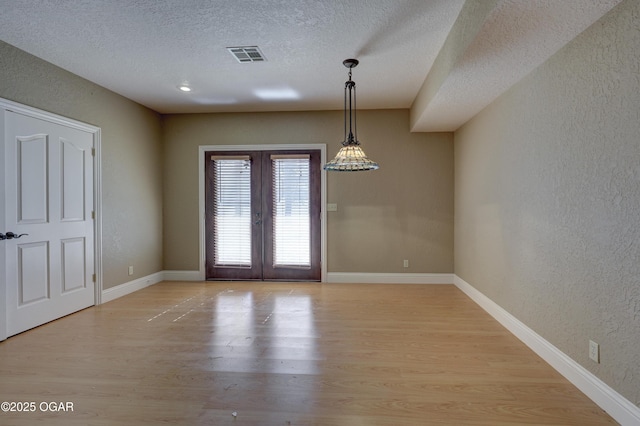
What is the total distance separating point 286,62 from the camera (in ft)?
11.4

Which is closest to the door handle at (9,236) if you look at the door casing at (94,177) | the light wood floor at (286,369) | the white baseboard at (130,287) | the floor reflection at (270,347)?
the door casing at (94,177)

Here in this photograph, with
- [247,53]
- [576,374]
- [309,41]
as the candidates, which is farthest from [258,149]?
[576,374]

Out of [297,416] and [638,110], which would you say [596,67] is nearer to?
[638,110]

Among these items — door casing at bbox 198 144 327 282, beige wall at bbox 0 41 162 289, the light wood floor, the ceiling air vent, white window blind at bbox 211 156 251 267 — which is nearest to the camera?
the light wood floor

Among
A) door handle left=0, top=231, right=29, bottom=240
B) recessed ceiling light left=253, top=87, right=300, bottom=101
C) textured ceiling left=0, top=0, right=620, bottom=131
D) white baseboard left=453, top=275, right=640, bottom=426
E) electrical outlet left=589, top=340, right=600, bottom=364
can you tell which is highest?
recessed ceiling light left=253, top=87, right=300, bottom=101

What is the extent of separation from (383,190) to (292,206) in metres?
1.51

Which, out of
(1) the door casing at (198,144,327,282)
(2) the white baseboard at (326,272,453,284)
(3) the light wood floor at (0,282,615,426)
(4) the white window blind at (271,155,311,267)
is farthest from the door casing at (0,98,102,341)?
(2) the white baseboard at (326,272,453,284)

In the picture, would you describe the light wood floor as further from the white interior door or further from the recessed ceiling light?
the recessed ceiling light

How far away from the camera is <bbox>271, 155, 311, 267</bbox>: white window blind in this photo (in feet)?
17.3

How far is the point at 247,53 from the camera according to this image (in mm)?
3266

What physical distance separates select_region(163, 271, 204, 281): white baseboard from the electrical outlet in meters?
5.04

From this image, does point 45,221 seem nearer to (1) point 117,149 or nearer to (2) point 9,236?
(2) point 9,236

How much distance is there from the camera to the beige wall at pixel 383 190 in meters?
5.12

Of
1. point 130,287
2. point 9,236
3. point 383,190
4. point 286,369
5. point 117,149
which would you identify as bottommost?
point 286,369
